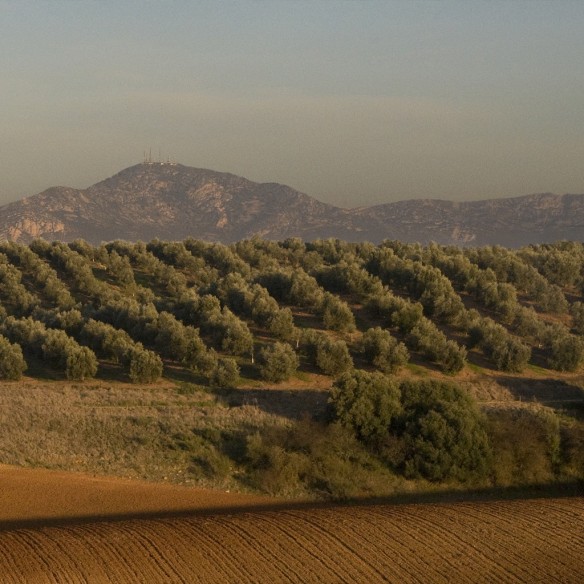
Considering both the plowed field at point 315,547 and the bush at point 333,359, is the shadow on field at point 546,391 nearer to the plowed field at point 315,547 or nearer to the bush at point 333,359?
the bush at point 333,359

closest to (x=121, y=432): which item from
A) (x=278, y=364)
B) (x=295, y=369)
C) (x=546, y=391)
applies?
(x=278, y=364)

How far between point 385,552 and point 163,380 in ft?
73.5

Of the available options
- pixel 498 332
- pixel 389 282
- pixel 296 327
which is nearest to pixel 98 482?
pixel 296 327

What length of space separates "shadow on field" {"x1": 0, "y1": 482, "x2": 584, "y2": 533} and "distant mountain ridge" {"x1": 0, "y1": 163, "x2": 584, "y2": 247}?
394 feet

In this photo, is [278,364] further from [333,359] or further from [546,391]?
[546,391]

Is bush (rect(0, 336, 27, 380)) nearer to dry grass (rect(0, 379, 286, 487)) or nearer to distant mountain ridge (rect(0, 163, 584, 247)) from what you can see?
dry grass (rect(0, 379, 286, 487))

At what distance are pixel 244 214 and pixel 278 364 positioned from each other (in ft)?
451

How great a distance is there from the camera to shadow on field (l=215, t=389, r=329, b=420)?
32.7 meters

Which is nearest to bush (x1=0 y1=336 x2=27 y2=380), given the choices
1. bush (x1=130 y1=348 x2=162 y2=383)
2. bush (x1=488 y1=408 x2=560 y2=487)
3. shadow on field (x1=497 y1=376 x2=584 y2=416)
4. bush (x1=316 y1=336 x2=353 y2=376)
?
bush (x1=130 y1=348 x2=162 y2=383)

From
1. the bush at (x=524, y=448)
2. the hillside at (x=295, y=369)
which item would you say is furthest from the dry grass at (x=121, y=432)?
the bush at (x=524, y=448)

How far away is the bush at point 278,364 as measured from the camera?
3822cm

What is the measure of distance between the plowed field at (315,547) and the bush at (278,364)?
57.4ft

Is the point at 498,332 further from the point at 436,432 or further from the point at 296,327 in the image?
the point at 436,432

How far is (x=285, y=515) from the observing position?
19.8 m
